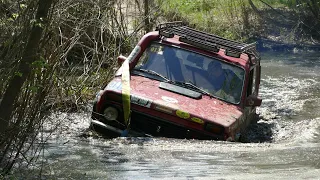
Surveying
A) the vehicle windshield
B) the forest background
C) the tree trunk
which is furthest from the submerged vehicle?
the tree trunk

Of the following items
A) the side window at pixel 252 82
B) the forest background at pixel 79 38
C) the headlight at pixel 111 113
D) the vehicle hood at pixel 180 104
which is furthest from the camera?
the side window at pixel 252 82

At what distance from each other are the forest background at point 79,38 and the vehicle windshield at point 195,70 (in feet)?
3.40

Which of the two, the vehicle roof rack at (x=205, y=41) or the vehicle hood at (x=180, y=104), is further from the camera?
the vehicle roof rack at (x=205, y=41)

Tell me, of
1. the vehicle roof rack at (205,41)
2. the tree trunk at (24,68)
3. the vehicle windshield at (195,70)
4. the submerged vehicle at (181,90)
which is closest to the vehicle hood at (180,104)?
the submerged vehicle at (181,90)

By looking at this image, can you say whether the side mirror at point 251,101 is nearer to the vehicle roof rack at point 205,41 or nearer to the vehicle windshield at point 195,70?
the vehicle windshield at point 195,70

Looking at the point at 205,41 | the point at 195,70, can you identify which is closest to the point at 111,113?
the point at 195,70

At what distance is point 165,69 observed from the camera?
1022cm

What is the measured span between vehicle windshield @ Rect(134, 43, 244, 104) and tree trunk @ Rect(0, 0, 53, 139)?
366cm

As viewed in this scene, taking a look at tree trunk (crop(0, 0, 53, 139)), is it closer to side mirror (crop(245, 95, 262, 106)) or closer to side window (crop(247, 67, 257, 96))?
side mirror (crop(245, 95, 262, 106))

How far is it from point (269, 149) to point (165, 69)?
6.10 feet

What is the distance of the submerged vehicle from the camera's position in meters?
9.15

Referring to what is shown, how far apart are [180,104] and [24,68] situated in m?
3.13

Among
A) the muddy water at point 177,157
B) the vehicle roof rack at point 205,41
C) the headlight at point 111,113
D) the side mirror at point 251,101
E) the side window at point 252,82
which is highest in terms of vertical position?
the vehicle roof rack at point 205,41

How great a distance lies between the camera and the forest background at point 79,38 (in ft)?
21.9
